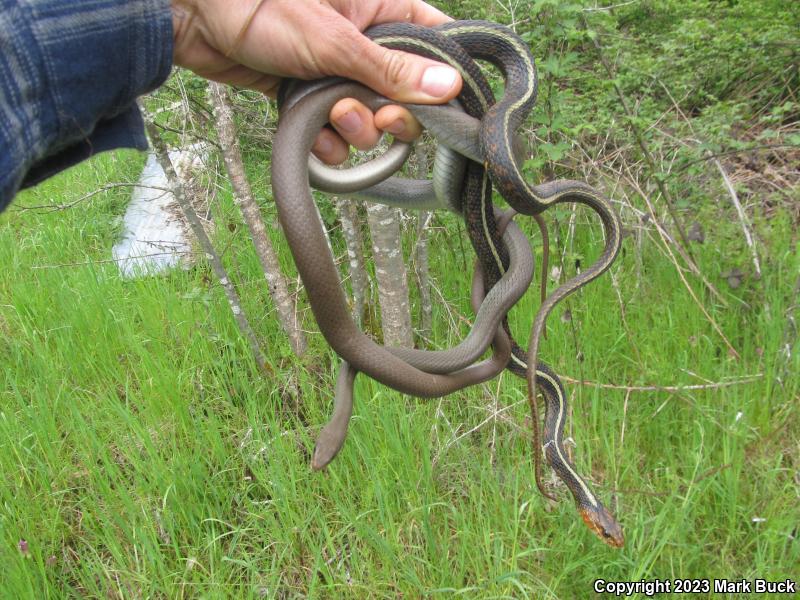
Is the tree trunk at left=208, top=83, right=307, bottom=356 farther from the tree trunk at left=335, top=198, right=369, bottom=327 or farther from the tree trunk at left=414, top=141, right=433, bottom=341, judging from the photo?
the tree trunk at left=414, top=141, right=433, bottom=341

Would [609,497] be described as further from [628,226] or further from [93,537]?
[93,537]

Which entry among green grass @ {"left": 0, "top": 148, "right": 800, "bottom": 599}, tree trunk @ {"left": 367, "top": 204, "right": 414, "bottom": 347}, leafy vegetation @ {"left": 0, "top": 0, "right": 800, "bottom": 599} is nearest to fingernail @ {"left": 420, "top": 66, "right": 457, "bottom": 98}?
leafy vegetation @ {"left": 0, "top": 0, "right": 800, "bottom": 599}

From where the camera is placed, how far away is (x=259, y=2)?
1.78m

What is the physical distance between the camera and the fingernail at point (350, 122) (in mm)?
1847

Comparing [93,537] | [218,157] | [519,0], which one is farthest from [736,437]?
[218,157]

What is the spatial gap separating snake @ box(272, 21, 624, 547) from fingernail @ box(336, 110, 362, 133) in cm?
5

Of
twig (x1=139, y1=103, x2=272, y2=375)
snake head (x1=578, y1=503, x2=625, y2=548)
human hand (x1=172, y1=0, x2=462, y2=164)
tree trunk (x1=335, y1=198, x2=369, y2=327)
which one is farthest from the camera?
tree trunk (x1=335, y1=198, x2=369, y2=327)

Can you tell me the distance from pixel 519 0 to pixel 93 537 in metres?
3.57

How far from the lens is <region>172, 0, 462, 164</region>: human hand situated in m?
1.72

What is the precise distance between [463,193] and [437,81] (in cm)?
33

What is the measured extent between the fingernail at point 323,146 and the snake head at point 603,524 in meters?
1.65

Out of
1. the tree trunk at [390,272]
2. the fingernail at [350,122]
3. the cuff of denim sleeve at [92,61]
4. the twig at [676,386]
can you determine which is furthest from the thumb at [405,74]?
the twig at [676,386]

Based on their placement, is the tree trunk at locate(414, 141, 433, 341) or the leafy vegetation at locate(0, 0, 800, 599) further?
the tree trunk at locate(414, 141, 433, 341)

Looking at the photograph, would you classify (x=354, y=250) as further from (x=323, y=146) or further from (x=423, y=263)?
(x=323, y=146)
